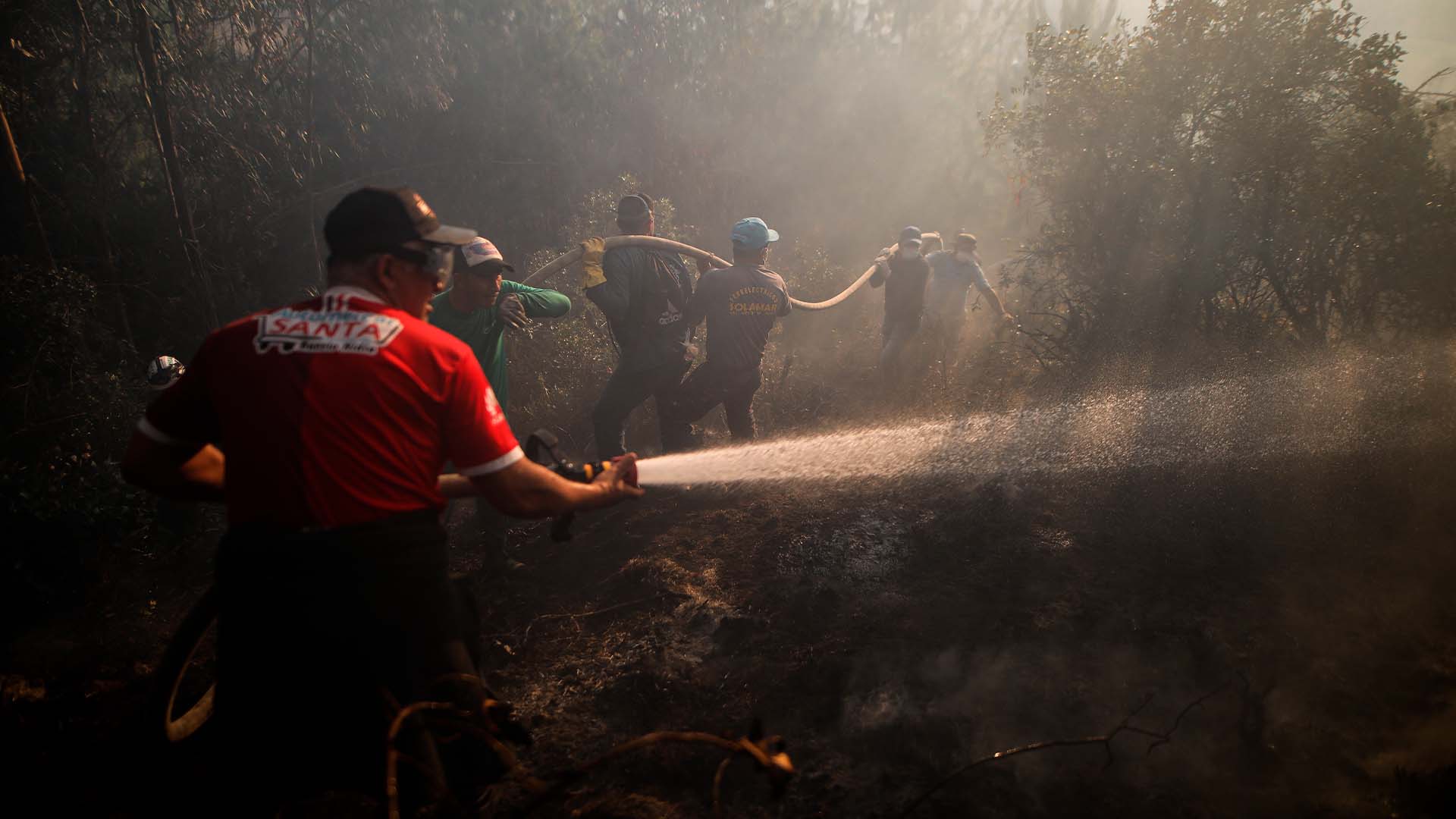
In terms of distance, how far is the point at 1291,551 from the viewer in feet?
15.0

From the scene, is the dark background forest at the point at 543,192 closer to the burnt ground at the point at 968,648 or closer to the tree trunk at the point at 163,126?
the tree trunk at the point at 163,126

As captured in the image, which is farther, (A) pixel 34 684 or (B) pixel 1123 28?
(B) pixel 1123 28

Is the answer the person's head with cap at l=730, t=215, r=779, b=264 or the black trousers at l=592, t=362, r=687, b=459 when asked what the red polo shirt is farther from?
the person's head with cap at l=730, t=215, r=779, b=264

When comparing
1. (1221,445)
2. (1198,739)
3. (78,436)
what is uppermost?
(78,436)

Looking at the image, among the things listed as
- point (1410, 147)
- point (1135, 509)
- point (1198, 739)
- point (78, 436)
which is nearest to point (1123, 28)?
point (1410, 147)

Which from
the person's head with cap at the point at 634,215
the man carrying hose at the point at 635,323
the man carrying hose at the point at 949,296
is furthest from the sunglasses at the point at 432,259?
the man carrying hose at the point at 949,296

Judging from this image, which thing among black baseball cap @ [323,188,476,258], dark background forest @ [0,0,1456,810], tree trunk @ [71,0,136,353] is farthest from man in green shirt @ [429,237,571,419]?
tree trunk @ [71,0,136,353]

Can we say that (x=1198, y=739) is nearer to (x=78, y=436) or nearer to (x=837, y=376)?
(x=837, y=376)

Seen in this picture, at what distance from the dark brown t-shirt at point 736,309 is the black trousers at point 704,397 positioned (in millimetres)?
95

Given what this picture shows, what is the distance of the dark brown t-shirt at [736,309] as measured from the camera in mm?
6035

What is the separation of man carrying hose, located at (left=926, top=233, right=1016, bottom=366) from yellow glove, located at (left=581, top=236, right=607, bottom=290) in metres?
4.97

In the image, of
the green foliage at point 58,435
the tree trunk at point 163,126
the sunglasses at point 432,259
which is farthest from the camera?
the tree trunk at point 163,126

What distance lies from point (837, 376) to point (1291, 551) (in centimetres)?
584

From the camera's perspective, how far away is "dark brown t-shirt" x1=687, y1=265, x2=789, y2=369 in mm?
6035
